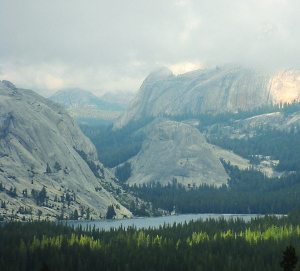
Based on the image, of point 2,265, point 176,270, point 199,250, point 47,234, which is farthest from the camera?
point 47,234

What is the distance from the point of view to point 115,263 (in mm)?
147250

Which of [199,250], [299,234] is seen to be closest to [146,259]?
[199,250]

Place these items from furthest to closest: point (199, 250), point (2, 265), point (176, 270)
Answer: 1. point (199, 250)
2. point (176, 270)
3. point (2, 265)

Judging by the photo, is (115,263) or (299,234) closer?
(115,263)

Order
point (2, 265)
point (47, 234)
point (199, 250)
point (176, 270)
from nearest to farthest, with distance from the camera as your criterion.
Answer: point (2, 265), point (176, 270), point (199, 250), point (47, 234)

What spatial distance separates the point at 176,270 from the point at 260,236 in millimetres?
50844

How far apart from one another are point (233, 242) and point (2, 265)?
Answer: 254ft

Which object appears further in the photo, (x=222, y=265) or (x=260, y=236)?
(x=260, y=236)

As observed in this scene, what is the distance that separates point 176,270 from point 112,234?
49.3 m

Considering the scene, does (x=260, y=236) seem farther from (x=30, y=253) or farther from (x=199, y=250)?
(x=30, y=253)

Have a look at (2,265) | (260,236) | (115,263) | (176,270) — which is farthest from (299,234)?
(2,265)

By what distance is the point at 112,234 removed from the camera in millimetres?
190375

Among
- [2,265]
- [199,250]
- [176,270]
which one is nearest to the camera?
[2,265]

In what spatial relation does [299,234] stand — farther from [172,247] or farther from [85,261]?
[85,261]
